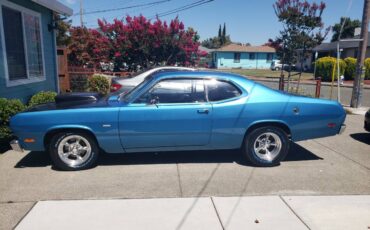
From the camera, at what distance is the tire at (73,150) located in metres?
5.05

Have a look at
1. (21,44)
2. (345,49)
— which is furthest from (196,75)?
(345,49)

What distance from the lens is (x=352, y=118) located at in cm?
1024

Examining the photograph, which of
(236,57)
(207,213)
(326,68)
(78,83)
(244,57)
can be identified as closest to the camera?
(207,213)

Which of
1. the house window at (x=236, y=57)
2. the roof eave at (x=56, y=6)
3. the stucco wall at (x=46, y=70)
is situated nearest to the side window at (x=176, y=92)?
the stucco wall at (x=46, y=70)

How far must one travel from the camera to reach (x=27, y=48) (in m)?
8.72

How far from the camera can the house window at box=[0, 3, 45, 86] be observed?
7.64 meters

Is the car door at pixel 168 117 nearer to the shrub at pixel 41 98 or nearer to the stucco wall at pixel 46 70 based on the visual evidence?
the shrub at pixel 41 98

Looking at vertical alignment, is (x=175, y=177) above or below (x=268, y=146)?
below

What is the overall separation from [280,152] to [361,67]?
814 cm

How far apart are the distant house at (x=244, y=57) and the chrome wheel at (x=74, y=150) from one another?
5383cm

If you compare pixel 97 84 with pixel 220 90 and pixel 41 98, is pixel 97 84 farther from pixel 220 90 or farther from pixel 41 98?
pixel 220 90

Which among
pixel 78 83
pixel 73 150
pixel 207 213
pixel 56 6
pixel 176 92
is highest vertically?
pixel 56 6

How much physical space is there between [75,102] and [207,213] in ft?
9.60

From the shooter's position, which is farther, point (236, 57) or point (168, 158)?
point (236, 57)
